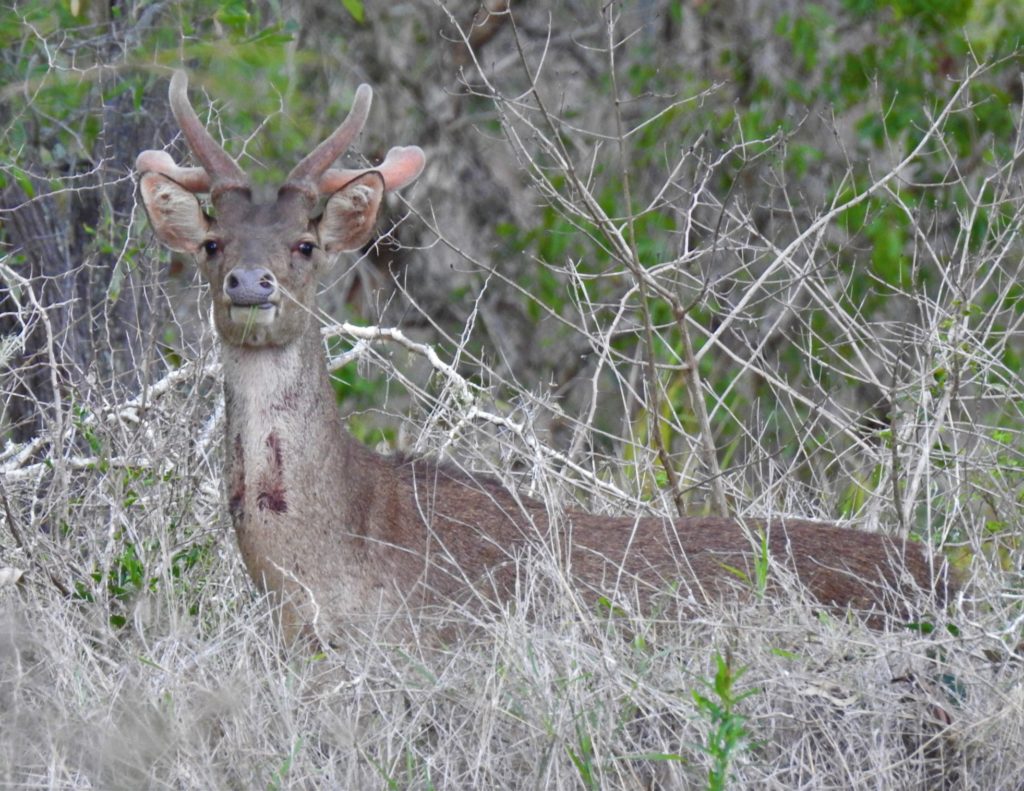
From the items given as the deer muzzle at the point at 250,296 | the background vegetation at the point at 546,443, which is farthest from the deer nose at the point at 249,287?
the background vegetation at the point at 546,443

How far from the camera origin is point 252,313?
5.48m

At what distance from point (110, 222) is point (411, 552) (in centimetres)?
236

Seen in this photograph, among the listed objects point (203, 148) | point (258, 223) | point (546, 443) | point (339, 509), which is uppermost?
point (203, 148)

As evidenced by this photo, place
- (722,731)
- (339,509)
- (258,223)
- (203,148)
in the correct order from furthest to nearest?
1. (203,148)
2. (258,223)
3. (339,509)
4. (722,731)

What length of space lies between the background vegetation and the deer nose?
0.87 metres

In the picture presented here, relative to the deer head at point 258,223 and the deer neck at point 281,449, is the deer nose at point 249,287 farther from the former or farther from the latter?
the deer neck at point 281,449

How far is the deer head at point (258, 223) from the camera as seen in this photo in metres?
5.54

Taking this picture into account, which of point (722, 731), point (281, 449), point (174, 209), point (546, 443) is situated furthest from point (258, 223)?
point (722, 731)

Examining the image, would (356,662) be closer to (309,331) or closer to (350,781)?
(350,781)

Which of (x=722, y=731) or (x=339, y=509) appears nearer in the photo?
(x=722, y=731)

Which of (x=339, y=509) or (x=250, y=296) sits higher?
(x=250, y=296)

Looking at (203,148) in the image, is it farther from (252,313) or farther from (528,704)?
(528,704)

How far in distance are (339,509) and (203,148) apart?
126 centimetres

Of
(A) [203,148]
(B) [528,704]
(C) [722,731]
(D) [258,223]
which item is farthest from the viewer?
(A) [203,148]
